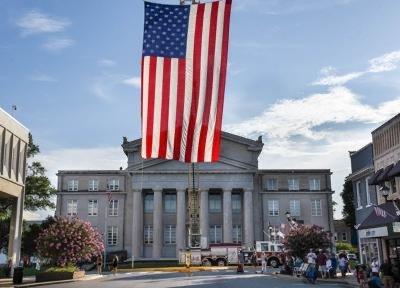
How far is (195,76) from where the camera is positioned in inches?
837

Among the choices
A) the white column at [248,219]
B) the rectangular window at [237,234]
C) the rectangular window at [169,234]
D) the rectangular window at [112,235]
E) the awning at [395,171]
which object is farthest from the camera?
the rectangular window at [112,235]

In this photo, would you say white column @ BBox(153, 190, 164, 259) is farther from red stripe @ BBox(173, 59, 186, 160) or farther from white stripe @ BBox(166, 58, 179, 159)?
red stripe @ BBox(173, 59, 186, 160)

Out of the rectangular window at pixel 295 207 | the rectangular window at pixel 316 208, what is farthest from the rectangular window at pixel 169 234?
the rectangular window at pixel 316 208

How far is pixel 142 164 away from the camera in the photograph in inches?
2837

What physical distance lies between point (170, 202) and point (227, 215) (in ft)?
27.5

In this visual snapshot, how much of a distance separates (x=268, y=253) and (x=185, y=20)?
126 feet

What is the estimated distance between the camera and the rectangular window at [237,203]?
74.2 metres

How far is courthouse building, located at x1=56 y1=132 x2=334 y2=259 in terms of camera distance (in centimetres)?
7088

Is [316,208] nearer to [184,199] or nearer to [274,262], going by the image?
[184,199]

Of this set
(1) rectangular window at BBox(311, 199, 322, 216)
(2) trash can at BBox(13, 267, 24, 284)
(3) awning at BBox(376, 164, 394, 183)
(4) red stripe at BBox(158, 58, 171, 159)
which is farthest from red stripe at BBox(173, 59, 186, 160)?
(1) rectangular window at BBox(311, 199, 322, 216)

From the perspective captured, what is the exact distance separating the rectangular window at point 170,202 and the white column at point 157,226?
222 cm

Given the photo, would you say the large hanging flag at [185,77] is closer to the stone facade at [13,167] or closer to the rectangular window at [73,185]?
the stone facade at [13,167]

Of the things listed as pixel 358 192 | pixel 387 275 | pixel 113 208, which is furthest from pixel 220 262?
pixel 387 275

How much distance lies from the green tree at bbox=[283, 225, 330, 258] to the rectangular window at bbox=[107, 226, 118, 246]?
1581 inches
